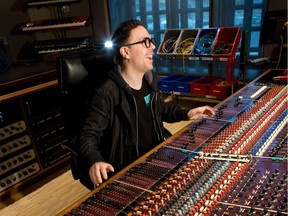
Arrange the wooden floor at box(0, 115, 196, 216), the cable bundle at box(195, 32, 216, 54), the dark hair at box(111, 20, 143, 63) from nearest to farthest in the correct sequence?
the dark hair at box(111, 20, 143, 63)
the wooden floor at box(0, 115, 196, 216)
the cable bundle at box(195, 32, 216, 54)

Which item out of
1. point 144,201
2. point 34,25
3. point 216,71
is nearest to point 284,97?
point 144,201

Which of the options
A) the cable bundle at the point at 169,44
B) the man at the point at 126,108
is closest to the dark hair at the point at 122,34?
the man at the point at 126,108

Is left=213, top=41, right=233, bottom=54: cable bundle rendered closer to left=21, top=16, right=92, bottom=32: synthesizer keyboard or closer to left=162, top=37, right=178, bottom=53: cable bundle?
left=162, top=37, right=178, bottom=53: cable bundle

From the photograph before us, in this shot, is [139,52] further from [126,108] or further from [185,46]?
[185,46]

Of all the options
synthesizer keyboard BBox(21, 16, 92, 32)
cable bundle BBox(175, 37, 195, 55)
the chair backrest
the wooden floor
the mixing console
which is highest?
synthesizer keyboard BBox(21, 16, 92, 32)

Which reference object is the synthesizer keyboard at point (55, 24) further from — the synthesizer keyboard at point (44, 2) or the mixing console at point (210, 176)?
the mixing console at point (210, 176)

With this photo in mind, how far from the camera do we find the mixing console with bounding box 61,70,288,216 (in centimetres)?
97

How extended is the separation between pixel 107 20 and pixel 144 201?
16.8 feet

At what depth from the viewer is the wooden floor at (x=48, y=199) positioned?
249cm

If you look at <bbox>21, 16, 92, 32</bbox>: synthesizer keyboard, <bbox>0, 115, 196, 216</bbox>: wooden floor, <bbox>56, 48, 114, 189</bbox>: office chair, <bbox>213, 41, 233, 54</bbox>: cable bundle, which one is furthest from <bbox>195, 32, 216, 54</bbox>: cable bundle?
<bbox>56, 48, 114, 189</bbox>: office chair

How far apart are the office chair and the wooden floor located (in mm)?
984

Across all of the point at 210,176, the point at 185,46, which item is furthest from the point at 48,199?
the point at 185,46

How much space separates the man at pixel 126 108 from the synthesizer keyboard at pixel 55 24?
3.20m

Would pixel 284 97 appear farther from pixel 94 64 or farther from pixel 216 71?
pixel 216 71
